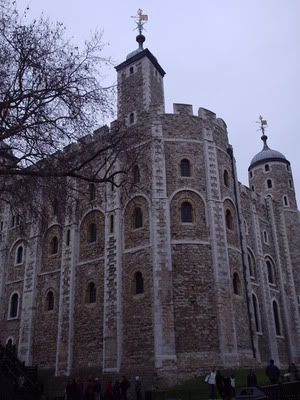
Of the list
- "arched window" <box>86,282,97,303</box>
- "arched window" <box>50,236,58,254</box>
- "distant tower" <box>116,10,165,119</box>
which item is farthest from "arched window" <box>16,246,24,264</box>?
"distant tower" <box>116,10,165,119</box>

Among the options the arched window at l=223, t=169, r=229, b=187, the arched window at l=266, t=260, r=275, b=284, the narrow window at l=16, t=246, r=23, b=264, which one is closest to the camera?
the arched window at l=223, t=169, r=229, b=187

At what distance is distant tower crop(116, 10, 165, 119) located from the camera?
2675 cm

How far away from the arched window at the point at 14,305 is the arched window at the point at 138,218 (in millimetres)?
9776

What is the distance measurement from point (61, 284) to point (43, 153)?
1247 centimetres

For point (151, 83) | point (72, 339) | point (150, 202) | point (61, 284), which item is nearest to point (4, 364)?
point (72, 339)

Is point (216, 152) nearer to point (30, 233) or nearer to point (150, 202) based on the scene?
point (150, 202)

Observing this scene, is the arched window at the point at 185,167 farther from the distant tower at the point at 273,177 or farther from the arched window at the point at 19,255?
the distant tower at the point at 273,177

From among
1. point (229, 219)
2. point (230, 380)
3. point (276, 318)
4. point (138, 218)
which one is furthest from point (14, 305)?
point (276, 318)

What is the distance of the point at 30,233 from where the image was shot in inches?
1120

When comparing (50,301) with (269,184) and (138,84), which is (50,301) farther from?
(269,184)

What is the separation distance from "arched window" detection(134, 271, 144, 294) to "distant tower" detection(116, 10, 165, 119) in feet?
29.4

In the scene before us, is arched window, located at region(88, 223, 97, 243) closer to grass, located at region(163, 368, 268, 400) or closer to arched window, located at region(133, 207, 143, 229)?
arched window, located at region(133, 207, 143, 229)

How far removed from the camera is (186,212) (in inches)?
904

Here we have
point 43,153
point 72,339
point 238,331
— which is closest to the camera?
point 43,153
